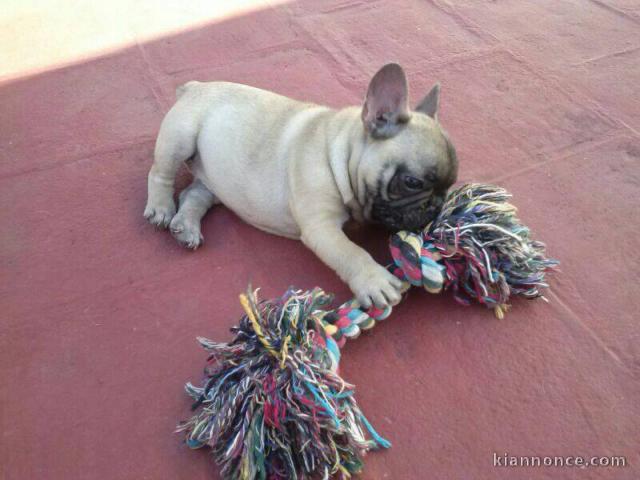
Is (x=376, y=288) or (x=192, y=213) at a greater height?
(x=376, y=288)

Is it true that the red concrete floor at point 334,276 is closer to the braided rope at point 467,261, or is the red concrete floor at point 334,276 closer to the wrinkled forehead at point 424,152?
the braided rope at point 467,261

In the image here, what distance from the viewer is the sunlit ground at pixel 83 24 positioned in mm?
4305

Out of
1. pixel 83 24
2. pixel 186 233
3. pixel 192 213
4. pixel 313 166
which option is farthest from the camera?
pixel 83 24

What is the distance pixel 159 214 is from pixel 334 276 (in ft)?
3.24

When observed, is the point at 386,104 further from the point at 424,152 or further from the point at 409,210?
the point at 409,210

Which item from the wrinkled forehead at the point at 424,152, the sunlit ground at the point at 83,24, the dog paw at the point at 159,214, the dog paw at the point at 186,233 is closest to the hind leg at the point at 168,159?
the dog paw at the point at 159,214

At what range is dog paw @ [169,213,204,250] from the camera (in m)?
2.76

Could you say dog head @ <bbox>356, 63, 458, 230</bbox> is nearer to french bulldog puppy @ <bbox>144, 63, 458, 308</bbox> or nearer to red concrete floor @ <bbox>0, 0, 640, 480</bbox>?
french bulldog puppy @ <bbox>144, 63, 458, 308</bbox>

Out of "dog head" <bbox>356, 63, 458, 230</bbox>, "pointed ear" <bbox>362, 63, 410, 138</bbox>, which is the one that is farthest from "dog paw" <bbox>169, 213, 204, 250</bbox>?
"pointed ear" <bbox>362, 63, 410, 138</bbox>

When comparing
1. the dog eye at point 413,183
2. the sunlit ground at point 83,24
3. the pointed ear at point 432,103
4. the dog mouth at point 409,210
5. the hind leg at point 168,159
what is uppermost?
the pointed ear at point 432,103

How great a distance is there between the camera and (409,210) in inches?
92.4

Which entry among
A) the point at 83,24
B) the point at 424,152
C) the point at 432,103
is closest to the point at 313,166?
the point at 424,152

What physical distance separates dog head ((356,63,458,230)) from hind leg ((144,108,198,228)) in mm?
999

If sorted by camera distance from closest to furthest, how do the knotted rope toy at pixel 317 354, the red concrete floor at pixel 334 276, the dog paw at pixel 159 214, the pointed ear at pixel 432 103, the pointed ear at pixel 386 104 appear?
the knotted rope toy at pixel 317 354, the red concrete floor at pixel 334 276, the pointed ear at pixel 386 104, the pointed ear at pixel 432 103, the dog paw at pixel 159 214
